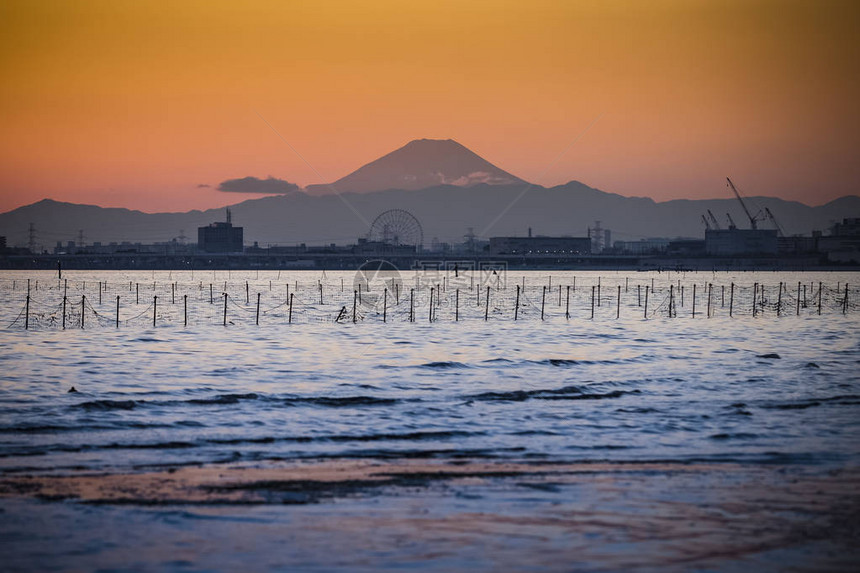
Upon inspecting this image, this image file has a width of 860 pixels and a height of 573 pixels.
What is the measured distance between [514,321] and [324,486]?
2039 inches

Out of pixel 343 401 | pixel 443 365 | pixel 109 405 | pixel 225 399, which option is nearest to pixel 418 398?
pixel 343 401

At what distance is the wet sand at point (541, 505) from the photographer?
1095 cm

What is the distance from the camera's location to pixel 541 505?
13180 mm

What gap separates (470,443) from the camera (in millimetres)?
18641

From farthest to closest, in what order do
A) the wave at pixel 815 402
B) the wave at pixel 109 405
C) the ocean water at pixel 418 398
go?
the wave at pixel 815 402 < the wave at pixel 109 405 < the ocean water at pixel 418 398

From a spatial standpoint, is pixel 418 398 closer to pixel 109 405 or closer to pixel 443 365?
pixel 109 405

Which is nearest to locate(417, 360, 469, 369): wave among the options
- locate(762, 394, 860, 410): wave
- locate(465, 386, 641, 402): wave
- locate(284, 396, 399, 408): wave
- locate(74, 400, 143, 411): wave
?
locate(465, 386, 641, 402): wave

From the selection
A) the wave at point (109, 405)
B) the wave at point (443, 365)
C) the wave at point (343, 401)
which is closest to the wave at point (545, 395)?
the wave at point (343, 401)

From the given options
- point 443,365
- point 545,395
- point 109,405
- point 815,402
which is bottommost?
point 443,365

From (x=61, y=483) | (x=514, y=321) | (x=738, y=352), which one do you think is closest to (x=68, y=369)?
(x=61, y=483)

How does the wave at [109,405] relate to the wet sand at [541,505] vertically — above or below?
below

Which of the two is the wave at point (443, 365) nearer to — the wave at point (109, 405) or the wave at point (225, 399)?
the wave at point (225, 399)

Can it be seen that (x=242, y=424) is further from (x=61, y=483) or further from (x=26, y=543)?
(x=26, y=543)

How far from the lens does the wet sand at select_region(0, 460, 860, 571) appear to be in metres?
10.9
